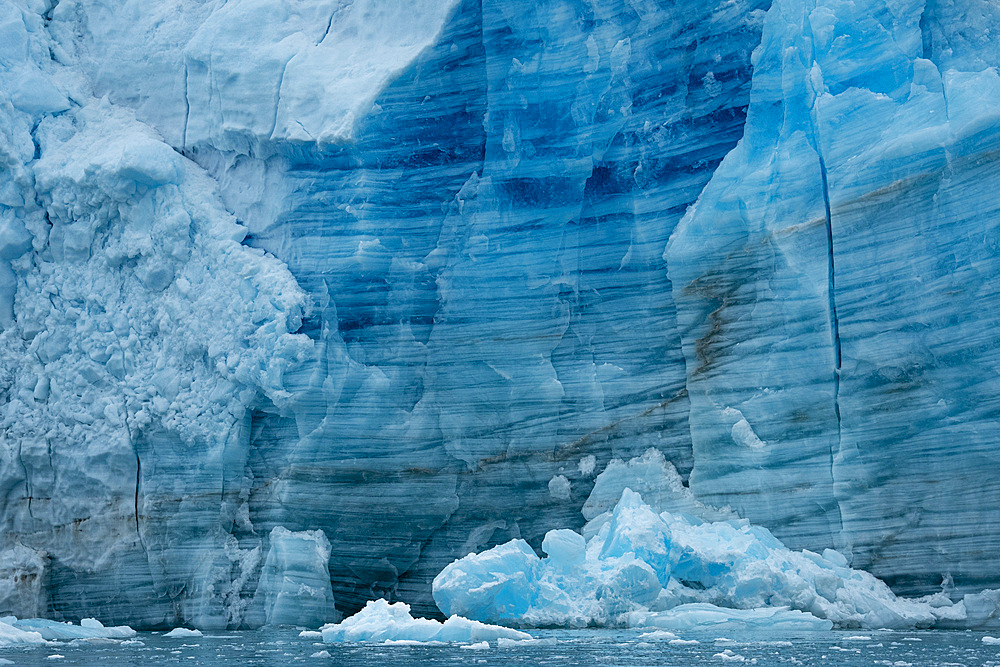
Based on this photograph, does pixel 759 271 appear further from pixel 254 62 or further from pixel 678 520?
pixel 254 62

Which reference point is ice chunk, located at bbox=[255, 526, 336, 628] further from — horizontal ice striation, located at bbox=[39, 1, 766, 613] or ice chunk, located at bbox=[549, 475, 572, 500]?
ice chunk, located at bbox=[549, 475, 572, 500]

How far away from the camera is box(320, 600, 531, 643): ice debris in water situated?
24.7 ft

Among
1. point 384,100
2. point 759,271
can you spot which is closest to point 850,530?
point 759,271

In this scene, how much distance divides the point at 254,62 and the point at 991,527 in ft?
24.0

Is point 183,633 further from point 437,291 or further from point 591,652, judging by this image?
point 591,652

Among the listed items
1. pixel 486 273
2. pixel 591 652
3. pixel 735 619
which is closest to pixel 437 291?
pixel 486 273

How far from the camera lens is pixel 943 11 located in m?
9.17

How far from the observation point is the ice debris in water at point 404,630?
752cm

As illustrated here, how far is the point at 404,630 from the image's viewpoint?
305 inches

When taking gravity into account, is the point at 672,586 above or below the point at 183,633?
above

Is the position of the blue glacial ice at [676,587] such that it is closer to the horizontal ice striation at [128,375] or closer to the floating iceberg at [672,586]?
the floating iceberg at [672,586]

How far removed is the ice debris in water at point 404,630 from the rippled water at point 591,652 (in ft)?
0.70

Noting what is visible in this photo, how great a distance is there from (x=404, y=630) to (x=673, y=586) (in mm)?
2036

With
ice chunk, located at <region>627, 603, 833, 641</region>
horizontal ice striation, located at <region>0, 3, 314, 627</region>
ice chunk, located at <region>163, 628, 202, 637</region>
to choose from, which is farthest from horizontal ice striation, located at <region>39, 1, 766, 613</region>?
ice chunk, located at <region>627, 603, 833, 641</region>
